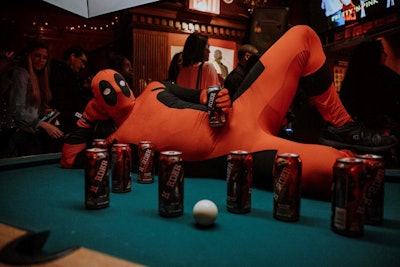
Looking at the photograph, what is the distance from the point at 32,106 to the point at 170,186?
2110mm

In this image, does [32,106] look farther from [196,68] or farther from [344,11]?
[344,11]

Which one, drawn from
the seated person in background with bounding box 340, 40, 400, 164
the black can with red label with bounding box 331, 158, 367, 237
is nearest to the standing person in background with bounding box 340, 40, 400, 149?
the seated person in background with bounding box 340, 40, 400, 164

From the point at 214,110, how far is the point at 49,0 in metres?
0.82

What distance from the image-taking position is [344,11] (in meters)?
4.18

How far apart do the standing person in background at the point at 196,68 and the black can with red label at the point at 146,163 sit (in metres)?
1.36

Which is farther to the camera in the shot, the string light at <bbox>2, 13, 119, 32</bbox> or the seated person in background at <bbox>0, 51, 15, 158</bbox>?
the string light at <bbox>2, 13, 119, 32</bbox>

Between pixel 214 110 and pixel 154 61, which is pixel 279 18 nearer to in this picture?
pixel 154 61

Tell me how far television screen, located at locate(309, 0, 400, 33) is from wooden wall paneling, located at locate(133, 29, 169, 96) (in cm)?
224

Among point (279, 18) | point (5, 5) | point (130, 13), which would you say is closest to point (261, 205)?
point (279, 18)

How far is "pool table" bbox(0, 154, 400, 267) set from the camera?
30.0 inches

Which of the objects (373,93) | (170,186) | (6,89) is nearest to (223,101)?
(170,186)

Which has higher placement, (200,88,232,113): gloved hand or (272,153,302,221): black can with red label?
(200,88,232,113): gloved hand

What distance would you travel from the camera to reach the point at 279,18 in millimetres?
3957

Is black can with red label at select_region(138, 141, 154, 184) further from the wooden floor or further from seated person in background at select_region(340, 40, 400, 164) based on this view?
seated person in background at select_region(340, 40, 400, 164)
